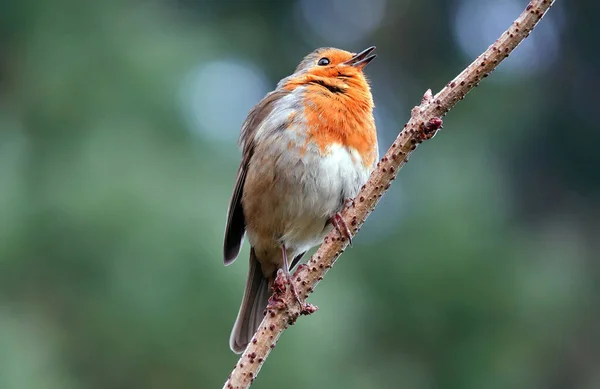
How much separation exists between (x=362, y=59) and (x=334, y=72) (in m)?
0.17

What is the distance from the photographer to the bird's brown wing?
12.7 ft

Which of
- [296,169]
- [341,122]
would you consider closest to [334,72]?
[341,122]

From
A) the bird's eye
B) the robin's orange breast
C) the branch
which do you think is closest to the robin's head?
the bird's eye

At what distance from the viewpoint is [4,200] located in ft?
20.3

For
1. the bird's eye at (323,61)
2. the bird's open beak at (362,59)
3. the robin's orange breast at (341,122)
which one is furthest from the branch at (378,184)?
the bird's eye at (323,61)

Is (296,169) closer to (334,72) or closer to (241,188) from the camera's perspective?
(241,188)

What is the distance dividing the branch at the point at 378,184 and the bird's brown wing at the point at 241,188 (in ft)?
4.58

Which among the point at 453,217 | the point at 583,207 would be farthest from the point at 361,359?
the point at 583,207

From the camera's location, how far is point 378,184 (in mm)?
2420

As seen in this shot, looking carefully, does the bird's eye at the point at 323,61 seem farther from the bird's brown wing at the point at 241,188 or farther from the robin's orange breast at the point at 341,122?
the robin's orange breast at the point at 341,122

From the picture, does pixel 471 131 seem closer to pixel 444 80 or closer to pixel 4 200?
pixel 444 80

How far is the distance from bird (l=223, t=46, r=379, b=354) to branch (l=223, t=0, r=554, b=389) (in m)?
0.89

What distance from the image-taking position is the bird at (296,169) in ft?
11.5

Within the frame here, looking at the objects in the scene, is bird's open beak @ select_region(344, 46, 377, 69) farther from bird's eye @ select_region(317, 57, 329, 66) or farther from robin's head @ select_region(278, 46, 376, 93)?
bird's eye @ select_region(317, 57, 329, 66)
